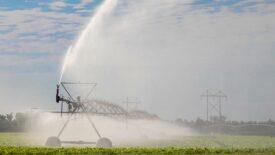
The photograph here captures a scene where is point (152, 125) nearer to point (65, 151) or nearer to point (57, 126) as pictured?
point (57, 126)

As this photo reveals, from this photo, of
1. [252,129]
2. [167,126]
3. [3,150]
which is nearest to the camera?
[3,150]

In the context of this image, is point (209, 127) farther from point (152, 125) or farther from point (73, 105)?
point (73, 105)

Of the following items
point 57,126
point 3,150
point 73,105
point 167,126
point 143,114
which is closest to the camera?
point 3,150

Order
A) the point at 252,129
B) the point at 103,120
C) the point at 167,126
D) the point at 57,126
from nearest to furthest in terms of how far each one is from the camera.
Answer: the point at 103,120 < the point at 57,126 < the point at 167,126 < the point at 252,129

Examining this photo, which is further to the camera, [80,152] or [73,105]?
[73,105]

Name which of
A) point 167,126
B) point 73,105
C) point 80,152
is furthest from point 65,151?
point 167,126

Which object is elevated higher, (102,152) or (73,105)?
(73,105)

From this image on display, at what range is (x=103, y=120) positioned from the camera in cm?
9312

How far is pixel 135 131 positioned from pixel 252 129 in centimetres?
9054

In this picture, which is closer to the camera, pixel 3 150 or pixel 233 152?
pixel 3 150

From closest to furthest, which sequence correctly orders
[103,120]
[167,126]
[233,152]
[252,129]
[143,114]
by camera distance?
[233,152] → [103,120] → [143,114] → [167,126] → [252,129]

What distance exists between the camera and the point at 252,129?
177750mm

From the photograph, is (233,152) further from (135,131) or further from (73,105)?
(135,131)

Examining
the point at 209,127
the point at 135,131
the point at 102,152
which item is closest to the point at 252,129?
the point at 209,127
